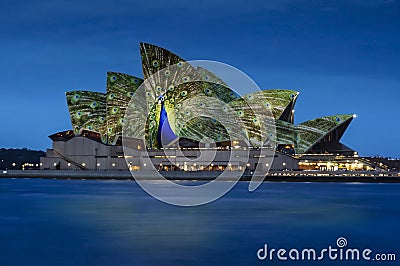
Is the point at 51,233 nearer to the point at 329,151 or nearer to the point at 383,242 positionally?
the point at 383,242

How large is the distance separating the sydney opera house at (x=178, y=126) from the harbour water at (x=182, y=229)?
25.9m

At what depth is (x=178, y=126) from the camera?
65.1 m

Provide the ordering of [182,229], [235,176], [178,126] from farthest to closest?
[178,126] < [235,176] < [182,229]

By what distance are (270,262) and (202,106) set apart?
45831 mm

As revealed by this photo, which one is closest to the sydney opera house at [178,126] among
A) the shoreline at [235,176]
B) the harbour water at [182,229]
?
the shoreline at [235,176]

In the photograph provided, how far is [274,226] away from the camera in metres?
25.9

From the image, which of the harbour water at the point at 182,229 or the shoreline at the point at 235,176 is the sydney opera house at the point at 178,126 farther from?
the harbour water at the point at 182,229

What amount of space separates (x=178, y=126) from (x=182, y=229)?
4058 cm

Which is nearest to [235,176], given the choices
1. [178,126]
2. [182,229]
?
[178,126]

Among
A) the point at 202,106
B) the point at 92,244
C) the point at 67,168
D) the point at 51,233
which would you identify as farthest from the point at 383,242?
the point at 67,168

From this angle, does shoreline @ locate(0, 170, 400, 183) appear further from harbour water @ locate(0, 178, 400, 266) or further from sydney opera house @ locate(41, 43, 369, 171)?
→ harbour water @ locate(0, 178, 400, 266)

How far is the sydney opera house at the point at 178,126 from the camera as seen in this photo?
63.3 metres

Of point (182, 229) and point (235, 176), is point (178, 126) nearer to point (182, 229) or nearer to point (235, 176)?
point (235, 176)

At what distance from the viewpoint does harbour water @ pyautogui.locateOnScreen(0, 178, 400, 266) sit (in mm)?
19281
